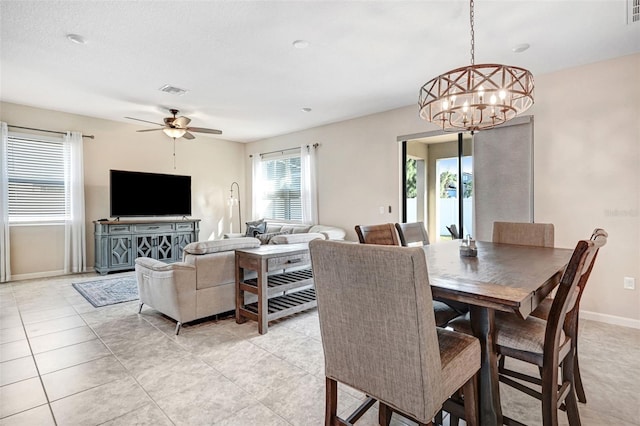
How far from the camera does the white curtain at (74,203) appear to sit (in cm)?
531

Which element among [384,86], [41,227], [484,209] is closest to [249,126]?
[384,86]

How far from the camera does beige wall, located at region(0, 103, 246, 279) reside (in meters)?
5.05

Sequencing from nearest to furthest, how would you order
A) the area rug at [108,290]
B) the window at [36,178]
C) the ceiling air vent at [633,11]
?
the ceiling air vent at [633,11] < the area rug at [108,290] < the window at [36,178]

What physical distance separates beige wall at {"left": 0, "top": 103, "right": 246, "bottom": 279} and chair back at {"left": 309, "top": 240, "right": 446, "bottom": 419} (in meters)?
5.38

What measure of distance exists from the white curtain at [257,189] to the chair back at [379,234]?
505 centimetres

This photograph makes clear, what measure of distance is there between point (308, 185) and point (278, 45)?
132 inches

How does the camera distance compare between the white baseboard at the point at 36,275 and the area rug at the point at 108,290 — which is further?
the white baseboard at the point at 36,275

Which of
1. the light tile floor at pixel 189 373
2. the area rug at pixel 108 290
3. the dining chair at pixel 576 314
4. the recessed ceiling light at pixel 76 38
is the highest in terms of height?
the recessed ceiling light at pixel 76 38

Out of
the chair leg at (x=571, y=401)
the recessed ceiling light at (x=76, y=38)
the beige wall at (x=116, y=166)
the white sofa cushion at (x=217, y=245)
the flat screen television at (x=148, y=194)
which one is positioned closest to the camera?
the chair leg at (x=571, y=401)

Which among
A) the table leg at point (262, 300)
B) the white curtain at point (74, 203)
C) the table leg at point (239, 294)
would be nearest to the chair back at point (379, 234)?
the table leg at point (262, 300)

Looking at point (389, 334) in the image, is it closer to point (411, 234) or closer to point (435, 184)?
point (411, 234)

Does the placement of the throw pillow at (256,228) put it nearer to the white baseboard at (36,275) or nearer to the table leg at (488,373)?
the white baseboard at (36,275)

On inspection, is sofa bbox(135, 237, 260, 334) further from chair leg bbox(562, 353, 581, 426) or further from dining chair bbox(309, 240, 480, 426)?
chair leg bbox(562, 353, 581, 426)

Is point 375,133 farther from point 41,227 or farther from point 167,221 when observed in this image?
point 41,227
